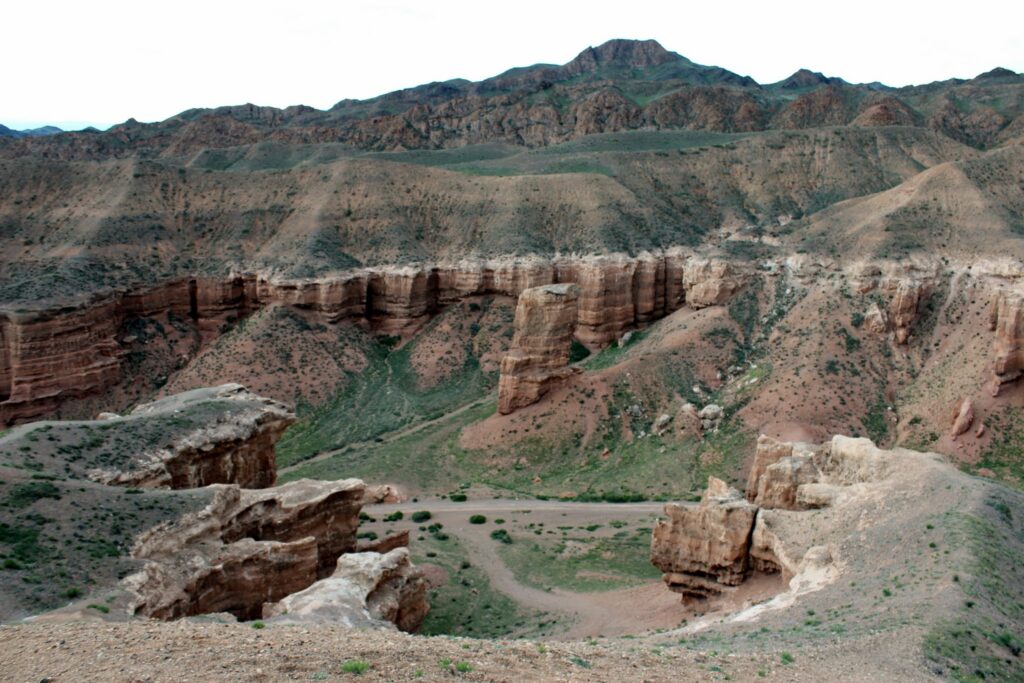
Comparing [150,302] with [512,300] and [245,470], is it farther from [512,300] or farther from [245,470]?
[245,470]

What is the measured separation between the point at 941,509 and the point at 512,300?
181ft

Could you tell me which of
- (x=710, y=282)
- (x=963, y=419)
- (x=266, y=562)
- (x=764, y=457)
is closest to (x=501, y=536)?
(x=764, y=457)

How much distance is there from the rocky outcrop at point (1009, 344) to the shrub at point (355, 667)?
163ft

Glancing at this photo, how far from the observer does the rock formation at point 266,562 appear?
84.0 ft

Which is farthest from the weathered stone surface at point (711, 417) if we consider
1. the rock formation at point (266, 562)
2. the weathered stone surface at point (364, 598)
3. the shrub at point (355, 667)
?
the shrub at point (355, 667)

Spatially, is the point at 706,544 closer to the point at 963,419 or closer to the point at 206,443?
Answer: the point at 206,443

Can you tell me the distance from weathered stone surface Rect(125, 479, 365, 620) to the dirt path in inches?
341

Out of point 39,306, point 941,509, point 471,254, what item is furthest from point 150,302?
point 941,509

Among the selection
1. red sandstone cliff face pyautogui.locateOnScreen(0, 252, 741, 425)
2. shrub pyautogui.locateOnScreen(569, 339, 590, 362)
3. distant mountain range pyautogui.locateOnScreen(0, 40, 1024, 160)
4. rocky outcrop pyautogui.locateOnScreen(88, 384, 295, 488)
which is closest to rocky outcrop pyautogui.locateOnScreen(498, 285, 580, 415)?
shrub pyautogui.locateOnScreen(569, 339, 590, 362)

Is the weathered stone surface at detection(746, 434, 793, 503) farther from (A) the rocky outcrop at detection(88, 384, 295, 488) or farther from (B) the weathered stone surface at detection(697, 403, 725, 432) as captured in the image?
(A) the rocky outcrop at detection(88, 384, 295, 488)

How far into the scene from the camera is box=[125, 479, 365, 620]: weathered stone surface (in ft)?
83.3

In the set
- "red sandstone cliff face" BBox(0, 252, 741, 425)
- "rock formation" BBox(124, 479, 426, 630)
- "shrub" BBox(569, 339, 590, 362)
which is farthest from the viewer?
"shrub" BBox(569, 339, 590, 362)

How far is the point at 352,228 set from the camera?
275 feet

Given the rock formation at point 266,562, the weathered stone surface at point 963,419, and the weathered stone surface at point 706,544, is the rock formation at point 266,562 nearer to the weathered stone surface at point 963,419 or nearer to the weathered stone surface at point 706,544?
the weathered stone surface at point 706,544
